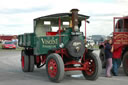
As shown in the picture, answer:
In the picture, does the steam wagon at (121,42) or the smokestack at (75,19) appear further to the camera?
the steam wagon at (121,42)

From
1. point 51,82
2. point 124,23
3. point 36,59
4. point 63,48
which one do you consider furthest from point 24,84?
point 124,23

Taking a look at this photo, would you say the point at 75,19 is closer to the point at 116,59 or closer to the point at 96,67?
the point at 96,67

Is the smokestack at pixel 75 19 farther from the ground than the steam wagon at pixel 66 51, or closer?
farther from the ground

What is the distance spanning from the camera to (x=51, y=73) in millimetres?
8617

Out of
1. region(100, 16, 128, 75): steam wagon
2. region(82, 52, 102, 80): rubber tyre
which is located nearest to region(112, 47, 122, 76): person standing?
region(100, 16, 128, 75): steam wagon

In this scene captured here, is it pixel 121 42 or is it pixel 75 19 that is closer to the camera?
pixel 75 19

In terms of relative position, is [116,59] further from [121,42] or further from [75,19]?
[75,19]

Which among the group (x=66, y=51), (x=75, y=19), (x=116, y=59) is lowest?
(x=116, y=59)

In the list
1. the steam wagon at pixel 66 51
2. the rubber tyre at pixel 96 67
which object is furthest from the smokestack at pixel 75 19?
the rubber tyre at pixel 96 67

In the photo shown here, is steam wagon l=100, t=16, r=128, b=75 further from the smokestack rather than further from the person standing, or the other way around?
the smokestack

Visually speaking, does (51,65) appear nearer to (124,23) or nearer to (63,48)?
(63,48)

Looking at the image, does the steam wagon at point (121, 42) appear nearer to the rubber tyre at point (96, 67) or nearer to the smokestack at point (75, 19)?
the rubber tyre at point (96, 67)

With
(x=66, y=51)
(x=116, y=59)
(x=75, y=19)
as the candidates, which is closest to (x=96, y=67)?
(x=66, y=51)

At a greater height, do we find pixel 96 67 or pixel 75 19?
pixel 75 19
